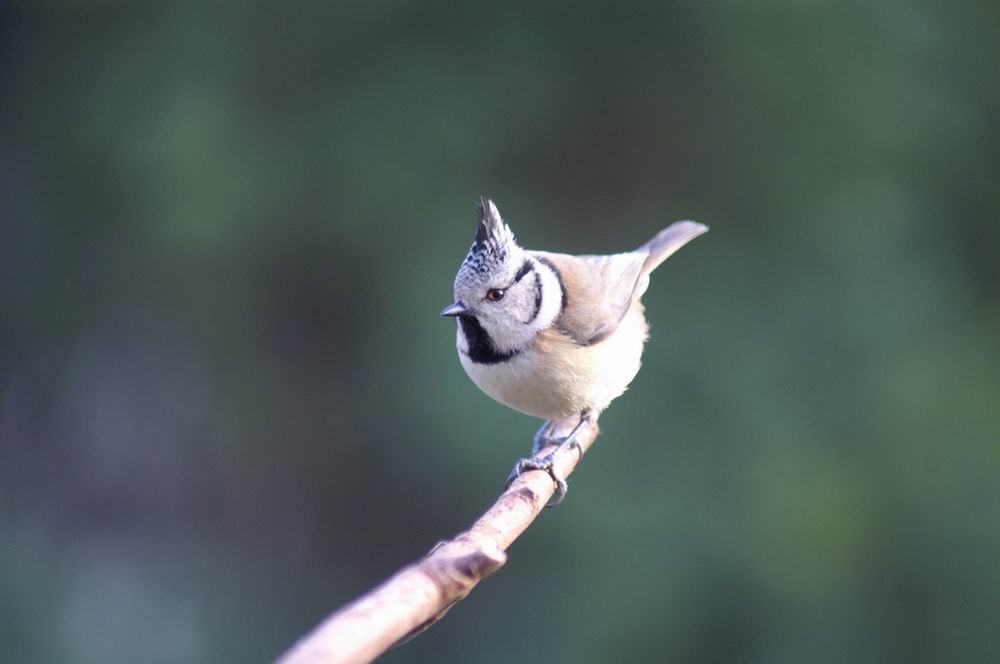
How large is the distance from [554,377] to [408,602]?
1.68m

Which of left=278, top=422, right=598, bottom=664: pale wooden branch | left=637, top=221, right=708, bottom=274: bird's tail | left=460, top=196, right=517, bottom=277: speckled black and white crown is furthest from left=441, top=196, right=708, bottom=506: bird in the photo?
left=278, top=422, right=598, bottom=664: pale wooden branch

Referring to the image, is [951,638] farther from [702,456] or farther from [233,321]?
[233,321]

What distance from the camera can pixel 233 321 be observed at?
5.26 m

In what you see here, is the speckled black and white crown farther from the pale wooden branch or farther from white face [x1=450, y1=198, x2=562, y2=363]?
the pale wooden branch

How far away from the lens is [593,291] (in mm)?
3605

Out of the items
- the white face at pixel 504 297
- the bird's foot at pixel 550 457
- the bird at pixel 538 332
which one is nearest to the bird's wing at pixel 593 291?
the bird at pixel 538 332

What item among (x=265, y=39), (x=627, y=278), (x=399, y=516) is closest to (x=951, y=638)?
(x=627, y=278)

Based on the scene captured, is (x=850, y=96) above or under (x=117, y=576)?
above

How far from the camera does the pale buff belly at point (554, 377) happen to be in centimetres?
321

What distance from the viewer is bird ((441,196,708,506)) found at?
3.12 metres

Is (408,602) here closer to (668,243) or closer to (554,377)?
(554,377)

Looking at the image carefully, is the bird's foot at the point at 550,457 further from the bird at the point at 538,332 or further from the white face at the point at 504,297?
the white face at the point at 504,297

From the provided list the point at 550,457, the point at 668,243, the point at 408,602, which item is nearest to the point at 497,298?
the point at 550,457

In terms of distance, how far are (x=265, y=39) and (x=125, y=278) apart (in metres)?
1.20
